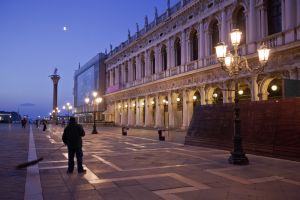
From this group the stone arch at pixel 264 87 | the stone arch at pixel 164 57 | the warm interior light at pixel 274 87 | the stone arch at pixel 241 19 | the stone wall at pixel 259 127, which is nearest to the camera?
the stone wall at pixel 259 127

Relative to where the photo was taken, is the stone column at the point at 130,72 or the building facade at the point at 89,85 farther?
the building facade at the point at 89,85

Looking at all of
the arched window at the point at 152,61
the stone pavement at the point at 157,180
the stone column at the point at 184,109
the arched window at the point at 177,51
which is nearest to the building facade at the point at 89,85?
the arched window at the point at 152,61

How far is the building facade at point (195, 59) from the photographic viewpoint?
24.3 metres

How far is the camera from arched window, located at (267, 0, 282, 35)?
84.1 feet

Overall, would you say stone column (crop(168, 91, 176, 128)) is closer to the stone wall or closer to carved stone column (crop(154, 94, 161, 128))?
carved stone column (crop(154, 94, 161, 128))

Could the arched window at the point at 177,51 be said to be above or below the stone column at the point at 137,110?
above

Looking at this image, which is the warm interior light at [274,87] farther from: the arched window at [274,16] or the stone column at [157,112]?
the stone column at [157,112]

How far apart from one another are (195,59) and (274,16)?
11.5m

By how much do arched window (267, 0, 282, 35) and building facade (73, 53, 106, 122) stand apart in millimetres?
47194

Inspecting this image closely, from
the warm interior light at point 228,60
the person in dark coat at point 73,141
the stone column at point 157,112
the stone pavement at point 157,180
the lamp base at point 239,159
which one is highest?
the warm interior light at point 228,60

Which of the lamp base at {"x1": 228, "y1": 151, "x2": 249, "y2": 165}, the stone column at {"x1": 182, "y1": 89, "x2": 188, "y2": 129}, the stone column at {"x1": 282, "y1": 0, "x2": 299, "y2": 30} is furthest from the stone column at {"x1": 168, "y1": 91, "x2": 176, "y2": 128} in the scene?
the lamp base at {"x1": 228, "y1": 151, "x2": 249, "y2": 165}

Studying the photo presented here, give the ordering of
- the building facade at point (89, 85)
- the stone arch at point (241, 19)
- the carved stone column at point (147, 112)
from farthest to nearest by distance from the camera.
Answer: the building facade at point (89, 85) < the carved stone column at point (147, 112) < the stone arch at point (241, 19)

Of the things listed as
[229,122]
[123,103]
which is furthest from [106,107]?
[229,122]

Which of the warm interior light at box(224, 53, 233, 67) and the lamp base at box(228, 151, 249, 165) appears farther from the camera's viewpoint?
the warm interior light at box(224, 53, 233, 67)
